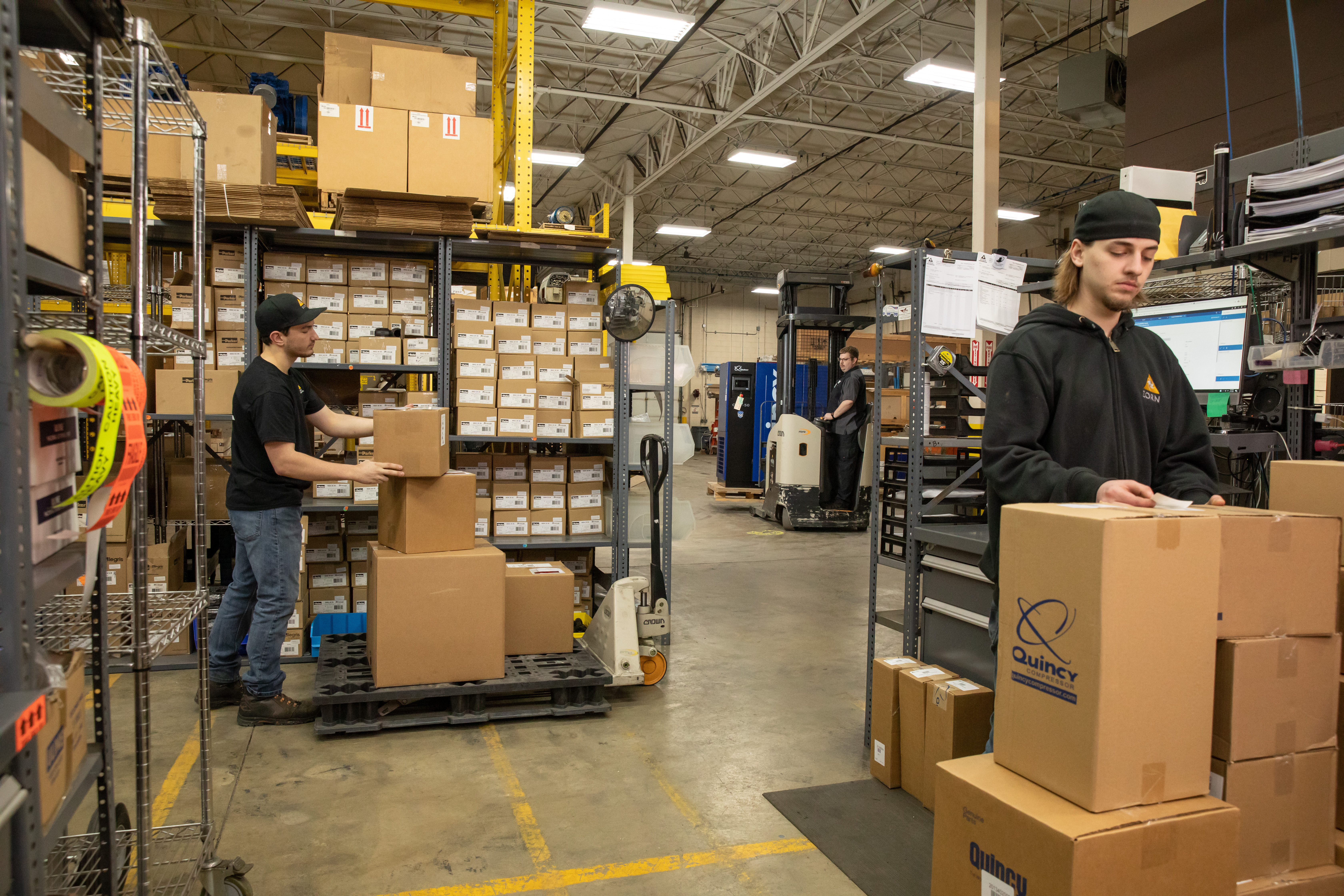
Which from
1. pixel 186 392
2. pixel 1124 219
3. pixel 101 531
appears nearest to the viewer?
pixel 101 531

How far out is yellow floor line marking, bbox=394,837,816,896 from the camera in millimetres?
2340

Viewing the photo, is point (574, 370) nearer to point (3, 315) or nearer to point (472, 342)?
point (472, 342)

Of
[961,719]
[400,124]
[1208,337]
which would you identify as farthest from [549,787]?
[400,124]

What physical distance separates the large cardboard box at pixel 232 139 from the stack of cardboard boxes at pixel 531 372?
4.08 feet

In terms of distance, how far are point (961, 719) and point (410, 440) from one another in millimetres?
2334

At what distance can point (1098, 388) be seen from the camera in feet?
6.15

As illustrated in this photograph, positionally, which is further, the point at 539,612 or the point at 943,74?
the point at 943,74

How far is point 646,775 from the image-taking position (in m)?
3.14

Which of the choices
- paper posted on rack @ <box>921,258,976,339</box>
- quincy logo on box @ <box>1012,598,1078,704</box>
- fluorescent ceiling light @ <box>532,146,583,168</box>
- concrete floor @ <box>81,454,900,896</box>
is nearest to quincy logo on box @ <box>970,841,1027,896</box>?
quincy logo on box @ <box>1012,598,1078,704</box>

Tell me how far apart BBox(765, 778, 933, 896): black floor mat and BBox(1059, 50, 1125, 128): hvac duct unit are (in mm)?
6909

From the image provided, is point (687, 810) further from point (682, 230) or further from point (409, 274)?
point (682, 230)

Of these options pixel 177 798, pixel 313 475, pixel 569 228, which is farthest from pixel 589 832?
pixel 569 228

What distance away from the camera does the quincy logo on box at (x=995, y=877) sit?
150cm

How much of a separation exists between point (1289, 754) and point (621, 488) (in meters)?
3.51
